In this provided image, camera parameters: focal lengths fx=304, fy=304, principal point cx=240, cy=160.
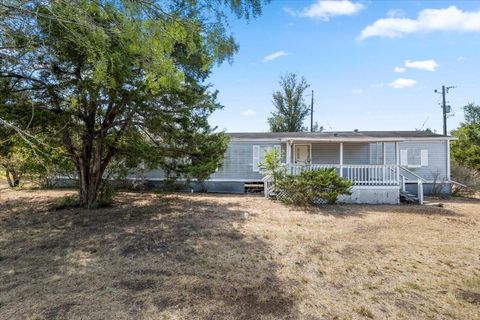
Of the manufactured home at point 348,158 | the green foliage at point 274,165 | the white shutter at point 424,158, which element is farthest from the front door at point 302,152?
the white shutter at point 424,158

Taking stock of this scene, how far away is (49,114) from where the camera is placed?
7.31 meters

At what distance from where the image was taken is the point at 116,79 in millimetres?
6152

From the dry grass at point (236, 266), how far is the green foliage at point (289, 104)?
20.2m

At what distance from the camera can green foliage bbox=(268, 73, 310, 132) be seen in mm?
28844

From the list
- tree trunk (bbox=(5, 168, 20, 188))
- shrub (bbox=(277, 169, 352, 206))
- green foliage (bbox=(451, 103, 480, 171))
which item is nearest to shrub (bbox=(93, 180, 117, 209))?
shrub (bbox=(277, 169, 352, 206))

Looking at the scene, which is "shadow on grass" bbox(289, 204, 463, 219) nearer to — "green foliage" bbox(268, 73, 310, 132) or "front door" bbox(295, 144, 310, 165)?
"front door" bbox(295, 144, 310, 165)

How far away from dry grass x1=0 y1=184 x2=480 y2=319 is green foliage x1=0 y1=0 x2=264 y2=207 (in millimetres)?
1919

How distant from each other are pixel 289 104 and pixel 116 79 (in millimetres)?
24206

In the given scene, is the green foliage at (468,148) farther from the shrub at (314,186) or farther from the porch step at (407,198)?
the shrub at (314,186)

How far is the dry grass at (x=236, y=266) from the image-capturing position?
142 inches

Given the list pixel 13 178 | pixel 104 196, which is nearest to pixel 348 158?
pixel 104 196

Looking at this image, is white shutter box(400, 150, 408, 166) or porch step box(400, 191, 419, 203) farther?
white shutter box(400, 150, 408, 166)

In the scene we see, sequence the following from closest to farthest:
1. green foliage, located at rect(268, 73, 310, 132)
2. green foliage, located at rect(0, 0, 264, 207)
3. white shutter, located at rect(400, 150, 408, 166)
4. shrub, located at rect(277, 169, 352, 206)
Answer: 1. green foliage, located at rect(0, 0, 264, 207)
2. shrub, located at rect(277, 169, 352, 206)
3. white shutter, located at rect(400, 150, 408, 166)
4. green foliage, located at rect(268, 73, 310, 132)

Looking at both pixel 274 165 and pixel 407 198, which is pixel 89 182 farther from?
pixel 407 198
